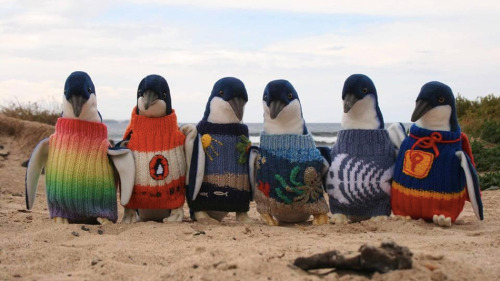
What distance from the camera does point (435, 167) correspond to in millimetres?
5285

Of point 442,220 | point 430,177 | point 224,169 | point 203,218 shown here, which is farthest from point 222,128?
point 442,220

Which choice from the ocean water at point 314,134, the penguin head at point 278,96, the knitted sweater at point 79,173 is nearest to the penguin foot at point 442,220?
the penguin head at point 278,96

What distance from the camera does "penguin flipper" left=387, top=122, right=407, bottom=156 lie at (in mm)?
5633

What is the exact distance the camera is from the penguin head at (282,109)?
531 cm

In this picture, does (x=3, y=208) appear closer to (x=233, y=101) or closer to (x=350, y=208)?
Result: (x=233, y=101)

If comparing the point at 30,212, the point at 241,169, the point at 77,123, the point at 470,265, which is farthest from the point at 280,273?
the point at 30,212

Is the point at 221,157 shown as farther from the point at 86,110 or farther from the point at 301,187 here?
the point at 86,110

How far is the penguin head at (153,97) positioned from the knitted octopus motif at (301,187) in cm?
113

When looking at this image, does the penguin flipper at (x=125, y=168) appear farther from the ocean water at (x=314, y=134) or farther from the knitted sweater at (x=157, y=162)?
the ocean water at (x=314, y=134)

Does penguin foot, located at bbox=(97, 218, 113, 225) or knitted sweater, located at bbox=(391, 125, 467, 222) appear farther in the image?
penguin foot, located at bbox=(97, 218, 113, 225)

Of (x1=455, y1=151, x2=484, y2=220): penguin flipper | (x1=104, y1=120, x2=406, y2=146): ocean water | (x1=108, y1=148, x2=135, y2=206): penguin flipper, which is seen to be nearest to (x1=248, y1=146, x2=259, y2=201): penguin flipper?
(x1=108, y1=148, x2=135, y2=206): penguin flipper

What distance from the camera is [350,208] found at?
18.0ft

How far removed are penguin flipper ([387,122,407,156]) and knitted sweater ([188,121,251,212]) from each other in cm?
126

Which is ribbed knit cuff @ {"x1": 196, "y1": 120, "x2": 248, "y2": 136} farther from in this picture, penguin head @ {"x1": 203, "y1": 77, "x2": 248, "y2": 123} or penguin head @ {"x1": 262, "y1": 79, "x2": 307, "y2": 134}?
penguin head @ {"x1": 262, "y1": 79, "x2": 307, "y2": 134}
